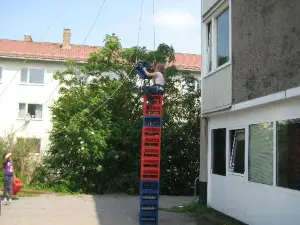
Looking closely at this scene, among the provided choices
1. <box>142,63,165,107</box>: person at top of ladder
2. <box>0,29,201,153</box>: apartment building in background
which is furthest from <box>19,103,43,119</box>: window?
<box>142,63,165,107</box>: person at top of ladder

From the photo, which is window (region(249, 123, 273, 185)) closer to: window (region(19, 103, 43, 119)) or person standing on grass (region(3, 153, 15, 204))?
person standing on grass (region(3, 153, 15, 204))

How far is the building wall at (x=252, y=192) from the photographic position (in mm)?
8172

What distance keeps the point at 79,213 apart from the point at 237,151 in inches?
185

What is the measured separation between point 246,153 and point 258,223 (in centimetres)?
174

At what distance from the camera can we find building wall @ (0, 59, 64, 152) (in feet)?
92.9

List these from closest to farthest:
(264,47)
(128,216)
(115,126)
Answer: (264,47) < (128,216) < (115,126)

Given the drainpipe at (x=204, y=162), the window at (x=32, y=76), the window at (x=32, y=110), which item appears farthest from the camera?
the window at (x=32, y=76)

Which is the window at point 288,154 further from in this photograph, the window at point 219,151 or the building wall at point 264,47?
the window at point 219,151

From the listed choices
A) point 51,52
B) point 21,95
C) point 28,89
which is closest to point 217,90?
point 28,89

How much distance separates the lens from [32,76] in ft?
94.7

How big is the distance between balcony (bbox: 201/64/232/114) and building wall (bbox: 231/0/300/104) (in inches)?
14.2

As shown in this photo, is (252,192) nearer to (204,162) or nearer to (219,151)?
(219,151)

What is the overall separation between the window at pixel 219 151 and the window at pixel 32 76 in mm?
18724

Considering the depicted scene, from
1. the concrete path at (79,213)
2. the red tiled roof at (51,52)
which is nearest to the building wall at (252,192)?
the concrete path at (79,213)
